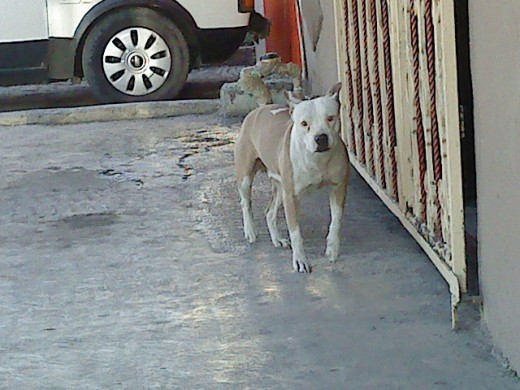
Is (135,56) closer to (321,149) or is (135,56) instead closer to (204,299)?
(321,149)

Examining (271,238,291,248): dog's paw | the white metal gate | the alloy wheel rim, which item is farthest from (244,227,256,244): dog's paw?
the alloy wheel rim

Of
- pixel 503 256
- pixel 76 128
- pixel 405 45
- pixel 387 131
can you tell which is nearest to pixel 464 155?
pixel 387 131

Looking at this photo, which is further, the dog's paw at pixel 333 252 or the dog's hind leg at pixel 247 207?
the dog's hind leg at pixel 247 207

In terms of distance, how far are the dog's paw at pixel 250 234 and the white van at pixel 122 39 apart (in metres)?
4.61

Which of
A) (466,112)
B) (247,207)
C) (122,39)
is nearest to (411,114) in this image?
(466,112)

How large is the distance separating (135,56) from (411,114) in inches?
221

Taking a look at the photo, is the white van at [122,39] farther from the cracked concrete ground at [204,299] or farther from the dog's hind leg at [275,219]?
the dog's hind leg at [275,219]

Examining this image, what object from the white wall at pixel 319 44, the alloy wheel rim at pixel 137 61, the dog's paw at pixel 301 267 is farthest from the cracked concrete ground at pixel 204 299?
the alloy wheel rim at pixel 137 61

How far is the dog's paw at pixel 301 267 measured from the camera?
188 inches

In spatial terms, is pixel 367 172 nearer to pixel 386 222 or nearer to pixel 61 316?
pixel 386 222

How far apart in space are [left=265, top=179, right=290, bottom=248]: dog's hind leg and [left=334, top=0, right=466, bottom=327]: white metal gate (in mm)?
514

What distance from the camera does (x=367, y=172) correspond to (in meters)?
5.82

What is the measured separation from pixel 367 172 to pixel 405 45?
52.3 inches

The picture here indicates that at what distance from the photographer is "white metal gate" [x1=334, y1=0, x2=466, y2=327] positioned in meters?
3.82
